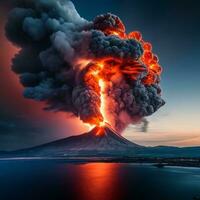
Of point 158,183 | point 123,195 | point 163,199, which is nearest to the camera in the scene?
point 163,199

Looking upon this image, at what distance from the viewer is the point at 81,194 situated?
7462cm

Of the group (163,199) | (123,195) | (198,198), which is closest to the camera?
(198,198)

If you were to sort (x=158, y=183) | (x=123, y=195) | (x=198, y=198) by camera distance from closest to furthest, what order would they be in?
(x=198, y=198), (x=123, y=195), (x=158, y=183)

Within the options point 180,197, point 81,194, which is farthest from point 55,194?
point 180,197

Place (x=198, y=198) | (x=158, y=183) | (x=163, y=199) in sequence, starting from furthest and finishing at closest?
(x=158, y=183)
(x=163, y=199)
(x=198, y=198)

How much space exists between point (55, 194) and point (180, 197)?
88.4 ft

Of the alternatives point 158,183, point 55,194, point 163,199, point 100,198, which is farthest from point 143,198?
point 158,183

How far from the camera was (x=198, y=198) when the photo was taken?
2435 inches

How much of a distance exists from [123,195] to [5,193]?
2701 cm

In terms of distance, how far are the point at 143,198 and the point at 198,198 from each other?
11.2 meters

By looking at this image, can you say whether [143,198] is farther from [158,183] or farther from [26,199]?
[158,183]

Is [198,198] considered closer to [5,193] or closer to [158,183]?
[158,183]

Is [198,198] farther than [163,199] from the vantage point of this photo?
No

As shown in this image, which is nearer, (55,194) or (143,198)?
(143,198)
